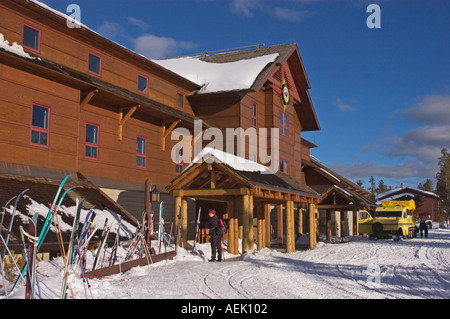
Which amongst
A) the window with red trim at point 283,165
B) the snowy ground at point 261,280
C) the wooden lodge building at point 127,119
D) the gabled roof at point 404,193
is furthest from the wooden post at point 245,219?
the gabled roof at point 404,193

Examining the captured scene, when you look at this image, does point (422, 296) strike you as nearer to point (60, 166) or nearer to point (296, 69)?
point (60, 166)

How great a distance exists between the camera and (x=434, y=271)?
13.5m

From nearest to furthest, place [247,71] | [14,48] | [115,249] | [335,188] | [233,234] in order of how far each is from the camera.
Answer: [115,249] < [14,48] < [233,234] < [247,71] < [335,188]

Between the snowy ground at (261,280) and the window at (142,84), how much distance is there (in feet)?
29.4

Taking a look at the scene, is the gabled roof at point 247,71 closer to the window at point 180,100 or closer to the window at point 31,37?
the window at point 180,100

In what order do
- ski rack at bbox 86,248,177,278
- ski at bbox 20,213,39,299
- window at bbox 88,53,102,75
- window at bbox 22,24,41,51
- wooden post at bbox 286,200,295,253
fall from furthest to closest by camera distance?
wooden post at bbox 286,200,295,253
window at bbox 88,53,102,75
window at bbox 22,24,41,51
ski rack at bbox 86,248,177,278
ski at bbox 20,213,39,299

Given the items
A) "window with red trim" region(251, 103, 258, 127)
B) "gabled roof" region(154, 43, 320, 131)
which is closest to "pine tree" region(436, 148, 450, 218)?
"gabled roof" region(154, 43, 320, 131)

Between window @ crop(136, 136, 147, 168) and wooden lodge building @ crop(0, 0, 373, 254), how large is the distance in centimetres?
6

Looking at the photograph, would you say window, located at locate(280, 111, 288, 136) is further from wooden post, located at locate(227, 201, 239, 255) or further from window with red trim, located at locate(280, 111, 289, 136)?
wooden post, located at locate(227, 201, 239, 255)

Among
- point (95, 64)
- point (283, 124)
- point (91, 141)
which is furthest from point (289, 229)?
point (95, 64)

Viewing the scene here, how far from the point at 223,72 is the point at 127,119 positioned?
28.9 feet

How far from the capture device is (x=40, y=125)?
51.6 ft

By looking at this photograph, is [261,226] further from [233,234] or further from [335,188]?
[335,188]

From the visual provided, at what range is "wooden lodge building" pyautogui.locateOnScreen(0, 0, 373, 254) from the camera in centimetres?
1527
